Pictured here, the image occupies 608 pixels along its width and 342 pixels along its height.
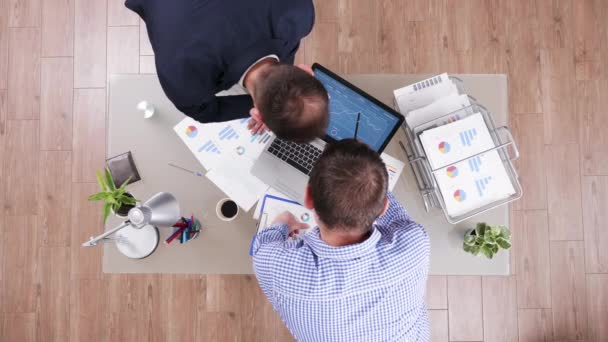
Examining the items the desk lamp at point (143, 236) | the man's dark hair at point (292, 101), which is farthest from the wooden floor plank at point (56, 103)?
the man's dark hair at point (292, 101)

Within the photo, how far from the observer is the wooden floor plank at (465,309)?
6.94 ft

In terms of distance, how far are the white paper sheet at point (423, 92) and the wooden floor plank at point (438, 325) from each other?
4.12 feet

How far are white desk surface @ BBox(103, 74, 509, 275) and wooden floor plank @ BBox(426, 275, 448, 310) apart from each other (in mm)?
771

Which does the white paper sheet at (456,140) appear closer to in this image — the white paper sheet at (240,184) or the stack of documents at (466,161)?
the stack of documents at (466,161)

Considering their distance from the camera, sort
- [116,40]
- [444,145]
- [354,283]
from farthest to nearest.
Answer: [116,40], [444,145], [354,283]

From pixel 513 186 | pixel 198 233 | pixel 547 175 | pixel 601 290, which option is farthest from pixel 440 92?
pixel 601 290

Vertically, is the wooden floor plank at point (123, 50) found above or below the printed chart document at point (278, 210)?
above

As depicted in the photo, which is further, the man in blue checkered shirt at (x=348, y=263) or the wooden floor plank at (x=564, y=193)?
Result: the wooden floor plank at (x=564, y=193)

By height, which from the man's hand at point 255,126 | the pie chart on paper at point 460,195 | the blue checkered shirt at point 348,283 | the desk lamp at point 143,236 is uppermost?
the man's hand at point 255,126

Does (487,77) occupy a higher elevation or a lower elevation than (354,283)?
higher

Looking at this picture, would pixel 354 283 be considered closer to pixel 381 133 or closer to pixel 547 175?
pixel 381 133

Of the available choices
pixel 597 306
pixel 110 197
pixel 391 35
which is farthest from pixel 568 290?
pixel 110 197

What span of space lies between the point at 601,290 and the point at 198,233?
2101mm

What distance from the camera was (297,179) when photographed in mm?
1344
